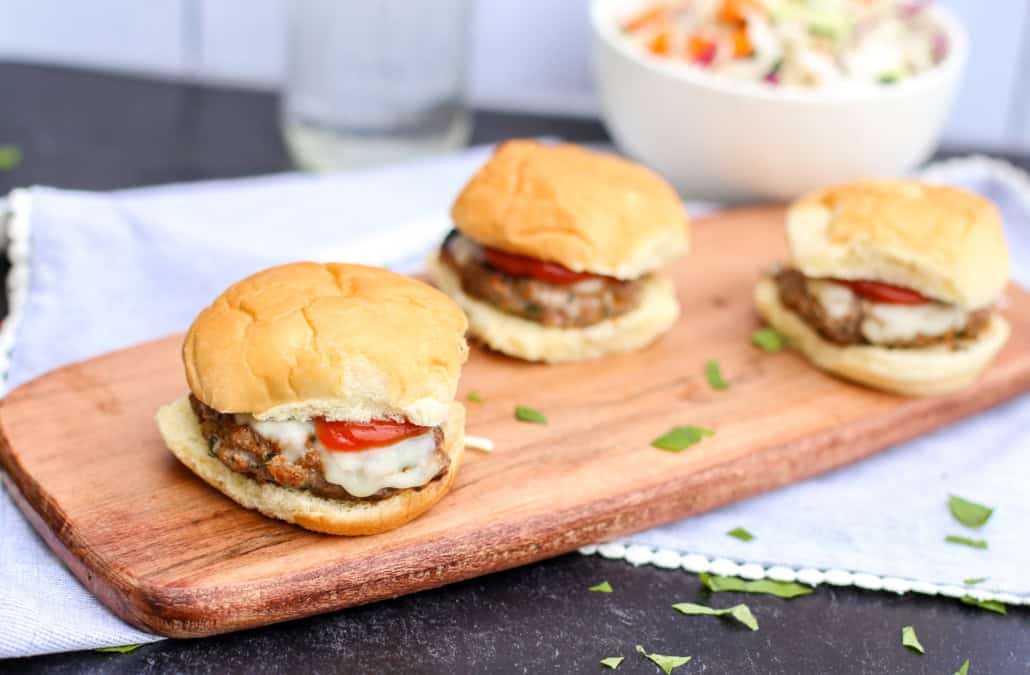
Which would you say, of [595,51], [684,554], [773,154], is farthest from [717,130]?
[684,554]

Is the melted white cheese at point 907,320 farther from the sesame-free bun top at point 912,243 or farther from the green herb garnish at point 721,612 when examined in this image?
the green herb garnish at point 721,612

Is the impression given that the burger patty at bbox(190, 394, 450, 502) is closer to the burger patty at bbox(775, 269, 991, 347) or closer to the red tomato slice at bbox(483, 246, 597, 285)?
the red tomato slice at bbox(483, 246, 597, 285)

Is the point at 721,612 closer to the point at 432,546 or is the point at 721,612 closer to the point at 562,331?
the point at 432,546

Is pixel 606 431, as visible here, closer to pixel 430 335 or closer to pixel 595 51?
pixel 430 335

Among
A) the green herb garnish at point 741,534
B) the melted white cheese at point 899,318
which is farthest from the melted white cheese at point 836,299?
the green herb garnish at point 741,534

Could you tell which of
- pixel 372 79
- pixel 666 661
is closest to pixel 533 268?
pixel 666 661

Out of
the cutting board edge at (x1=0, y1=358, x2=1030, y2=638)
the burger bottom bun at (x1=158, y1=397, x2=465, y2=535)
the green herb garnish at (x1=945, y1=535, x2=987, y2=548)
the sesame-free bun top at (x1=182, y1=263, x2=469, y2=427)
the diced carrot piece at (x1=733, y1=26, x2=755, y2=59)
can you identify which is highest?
the diced carrot piece at (x1=733, y1=26, x2=755, y2=59)

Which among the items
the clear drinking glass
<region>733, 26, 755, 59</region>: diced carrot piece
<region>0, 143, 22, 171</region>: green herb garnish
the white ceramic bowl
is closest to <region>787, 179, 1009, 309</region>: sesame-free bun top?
the white ceramic bowl
